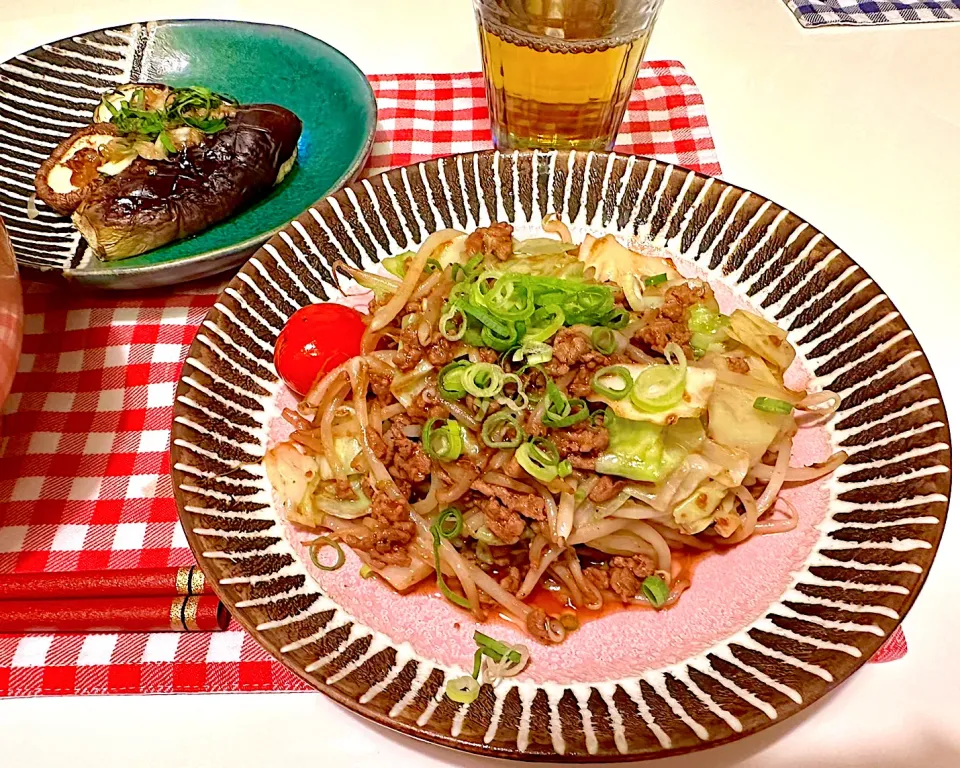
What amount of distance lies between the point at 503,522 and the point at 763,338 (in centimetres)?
87

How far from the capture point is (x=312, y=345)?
203 cm

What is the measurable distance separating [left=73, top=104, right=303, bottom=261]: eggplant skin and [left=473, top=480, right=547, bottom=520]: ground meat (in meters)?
1.63

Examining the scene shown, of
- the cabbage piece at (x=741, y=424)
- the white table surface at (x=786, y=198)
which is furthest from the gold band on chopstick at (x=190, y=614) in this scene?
the cabbage piece at (x=741, y=424)

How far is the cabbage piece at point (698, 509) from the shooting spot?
68.8 inches

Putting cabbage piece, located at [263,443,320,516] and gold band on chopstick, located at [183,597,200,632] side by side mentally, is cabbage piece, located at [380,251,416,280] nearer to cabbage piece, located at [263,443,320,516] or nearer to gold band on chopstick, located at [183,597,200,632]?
cabbage piece, located at [263,443,320,516]

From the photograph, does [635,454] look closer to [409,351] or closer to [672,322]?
[672,322]

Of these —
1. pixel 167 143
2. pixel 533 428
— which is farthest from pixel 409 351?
pixel 167 143

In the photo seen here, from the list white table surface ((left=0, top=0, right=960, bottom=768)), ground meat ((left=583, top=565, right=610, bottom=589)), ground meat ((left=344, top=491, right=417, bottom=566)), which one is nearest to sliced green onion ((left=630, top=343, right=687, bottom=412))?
ground meat ((left=583, top=565, right=610, bottom=589))

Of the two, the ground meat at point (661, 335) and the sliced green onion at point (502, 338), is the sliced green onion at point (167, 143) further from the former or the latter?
the ground meat at point (661, 335)

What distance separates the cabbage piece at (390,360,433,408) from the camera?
74.7 inches

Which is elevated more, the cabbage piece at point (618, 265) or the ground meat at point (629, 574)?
the cabbage piece at point (618, 265)

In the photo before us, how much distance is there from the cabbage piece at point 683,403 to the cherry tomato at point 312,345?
76cm

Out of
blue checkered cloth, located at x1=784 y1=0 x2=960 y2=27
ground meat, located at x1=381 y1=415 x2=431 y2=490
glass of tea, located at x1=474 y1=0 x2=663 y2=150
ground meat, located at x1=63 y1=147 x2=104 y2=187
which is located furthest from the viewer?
blue checkered cloth, located at x1=784 y1=0 x2=960 y2=27

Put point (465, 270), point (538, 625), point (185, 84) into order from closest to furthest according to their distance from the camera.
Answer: point (538, 625)
point (465, 270)
point (185, 84)
